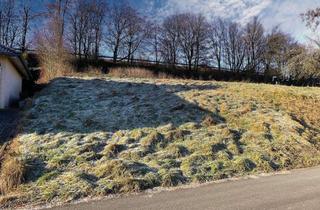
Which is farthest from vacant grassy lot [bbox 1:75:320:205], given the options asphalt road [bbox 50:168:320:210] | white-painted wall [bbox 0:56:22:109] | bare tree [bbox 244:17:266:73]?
bare tree [bbox 244:17:266:73]

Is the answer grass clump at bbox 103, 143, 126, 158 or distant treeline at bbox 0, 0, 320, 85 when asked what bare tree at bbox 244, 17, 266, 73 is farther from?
grass clump at bbox 103, 143, 126, 158

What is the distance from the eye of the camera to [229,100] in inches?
617

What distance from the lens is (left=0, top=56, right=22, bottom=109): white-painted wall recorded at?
14.5m

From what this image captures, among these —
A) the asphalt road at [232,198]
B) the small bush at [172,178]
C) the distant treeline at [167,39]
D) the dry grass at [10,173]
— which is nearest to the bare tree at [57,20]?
the distant treeline at [167,39]

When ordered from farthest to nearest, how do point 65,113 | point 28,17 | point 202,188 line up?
point 28,17 < point 65,113 < point 202,188

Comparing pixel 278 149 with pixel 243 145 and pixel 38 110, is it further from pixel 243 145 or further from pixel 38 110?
pixel 38 110

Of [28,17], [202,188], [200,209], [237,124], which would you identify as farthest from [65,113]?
[28,17]

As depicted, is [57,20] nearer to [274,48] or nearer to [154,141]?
[154,141]

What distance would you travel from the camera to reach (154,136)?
10734 millimetres

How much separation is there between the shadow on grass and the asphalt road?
4.72 metres

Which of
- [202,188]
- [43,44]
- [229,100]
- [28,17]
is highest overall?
[28,17]

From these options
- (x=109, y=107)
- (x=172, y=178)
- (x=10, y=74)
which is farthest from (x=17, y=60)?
(x=172, y=178)

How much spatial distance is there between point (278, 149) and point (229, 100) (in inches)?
207

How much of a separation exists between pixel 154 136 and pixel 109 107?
13.3 feet
